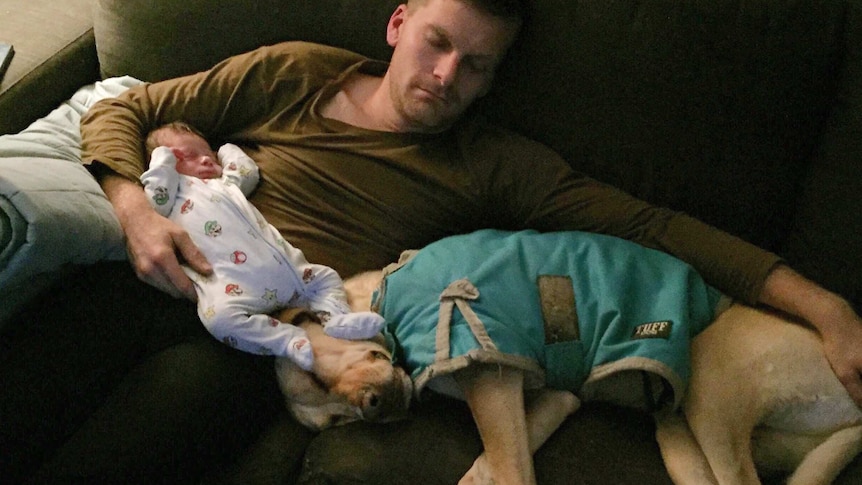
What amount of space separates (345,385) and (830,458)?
2.59ft

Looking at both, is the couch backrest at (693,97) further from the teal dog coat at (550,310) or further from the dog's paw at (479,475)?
the dog's paw at (479,475)

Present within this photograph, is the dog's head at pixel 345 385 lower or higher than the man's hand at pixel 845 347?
lower

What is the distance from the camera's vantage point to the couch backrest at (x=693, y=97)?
1.35 m

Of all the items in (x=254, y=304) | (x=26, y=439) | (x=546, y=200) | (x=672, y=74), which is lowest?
(x=26, y=439)

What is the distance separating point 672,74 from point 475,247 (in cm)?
51

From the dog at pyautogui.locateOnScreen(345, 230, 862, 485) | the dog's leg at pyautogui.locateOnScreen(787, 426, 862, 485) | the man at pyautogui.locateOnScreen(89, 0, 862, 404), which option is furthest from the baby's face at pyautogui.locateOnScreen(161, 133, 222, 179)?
the dog's leg at pyautogui.locateOnScreen(787, 426, 862, 485)

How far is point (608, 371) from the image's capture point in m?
1.21

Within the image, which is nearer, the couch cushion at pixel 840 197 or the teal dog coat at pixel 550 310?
the teal dog coat at pixel 550 310

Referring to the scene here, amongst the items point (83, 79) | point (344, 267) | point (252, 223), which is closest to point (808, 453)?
point (344, 267)

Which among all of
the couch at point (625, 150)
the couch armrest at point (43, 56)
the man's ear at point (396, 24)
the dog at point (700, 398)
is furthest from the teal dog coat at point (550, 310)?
the couch armrest at point (43, 56)

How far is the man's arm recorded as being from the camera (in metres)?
1.18

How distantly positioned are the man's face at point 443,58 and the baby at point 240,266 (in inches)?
14.7

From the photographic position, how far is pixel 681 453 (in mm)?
1209

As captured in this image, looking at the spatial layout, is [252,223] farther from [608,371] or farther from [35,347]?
[608,371]
